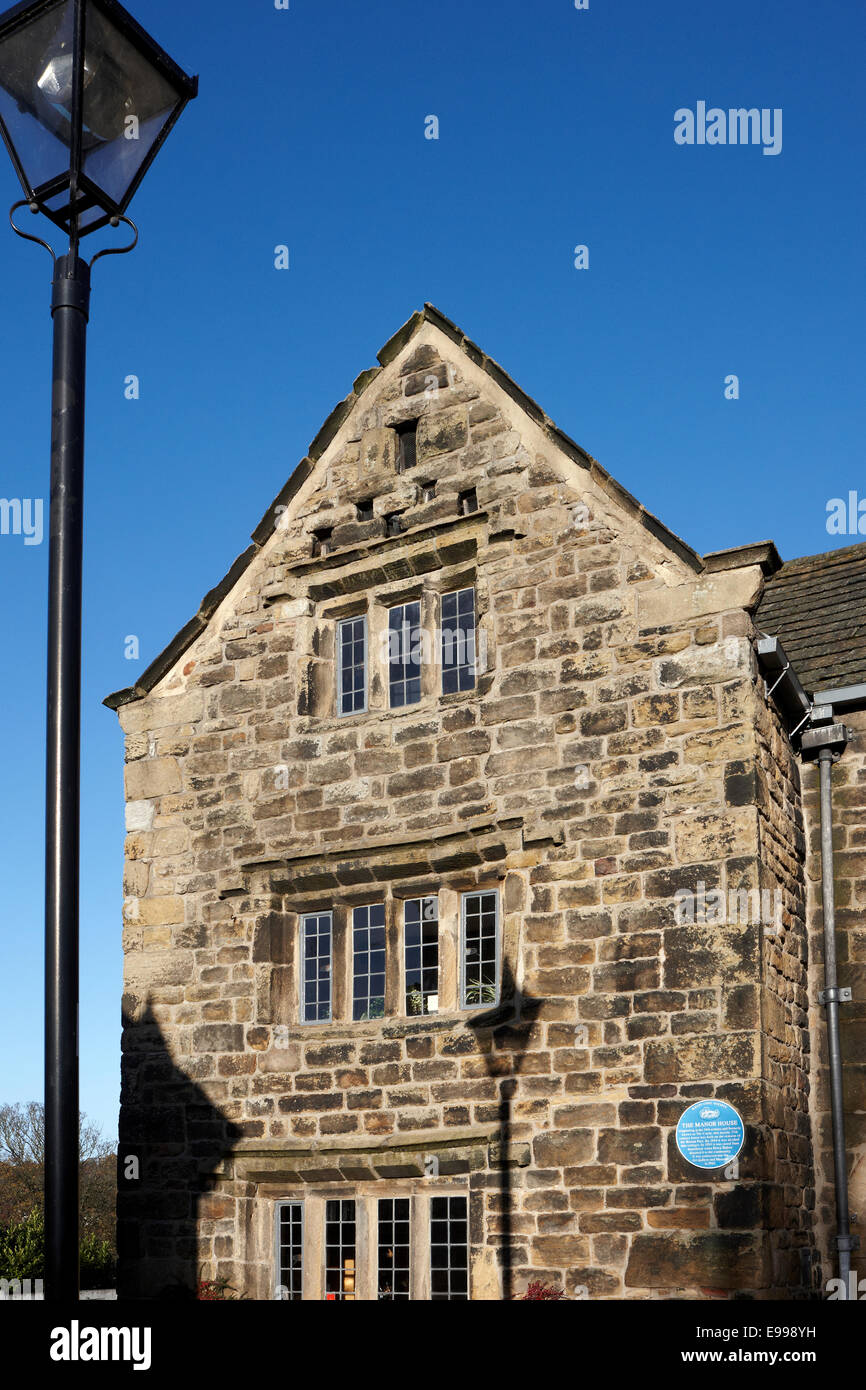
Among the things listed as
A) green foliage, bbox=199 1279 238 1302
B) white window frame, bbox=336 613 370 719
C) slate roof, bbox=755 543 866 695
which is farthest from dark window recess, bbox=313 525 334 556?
green foliage, bbox=199 1279 238 1302

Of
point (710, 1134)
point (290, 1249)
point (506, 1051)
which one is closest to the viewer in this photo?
point (710, 1134)

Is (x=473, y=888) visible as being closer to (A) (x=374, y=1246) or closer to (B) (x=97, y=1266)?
(A) (x=374, y=1246)

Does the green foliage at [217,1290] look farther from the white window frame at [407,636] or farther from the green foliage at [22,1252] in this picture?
the green foliage at [22,1252]

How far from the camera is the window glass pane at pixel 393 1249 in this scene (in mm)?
12406

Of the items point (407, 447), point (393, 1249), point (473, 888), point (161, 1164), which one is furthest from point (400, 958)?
point (407, 447)

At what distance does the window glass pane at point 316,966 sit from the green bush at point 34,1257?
1537 cm

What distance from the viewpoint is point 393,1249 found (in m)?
12.6

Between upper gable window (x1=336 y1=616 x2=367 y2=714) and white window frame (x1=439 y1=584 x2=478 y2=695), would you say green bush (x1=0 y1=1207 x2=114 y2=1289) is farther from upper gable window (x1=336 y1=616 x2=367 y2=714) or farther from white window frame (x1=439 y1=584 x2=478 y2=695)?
white window frame (x1=439 y1=584 x2=478 y2=695)

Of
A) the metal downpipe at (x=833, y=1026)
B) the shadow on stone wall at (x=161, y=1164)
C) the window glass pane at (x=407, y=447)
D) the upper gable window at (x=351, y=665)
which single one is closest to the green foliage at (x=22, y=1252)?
the shadow on stone wall at (x=161, y=1164)

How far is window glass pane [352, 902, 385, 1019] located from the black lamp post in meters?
9.25

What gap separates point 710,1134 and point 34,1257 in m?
20.5

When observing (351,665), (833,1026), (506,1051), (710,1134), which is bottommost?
(710,1134)

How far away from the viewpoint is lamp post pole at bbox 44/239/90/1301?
3953 millimetres
